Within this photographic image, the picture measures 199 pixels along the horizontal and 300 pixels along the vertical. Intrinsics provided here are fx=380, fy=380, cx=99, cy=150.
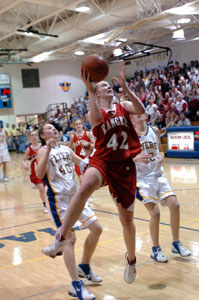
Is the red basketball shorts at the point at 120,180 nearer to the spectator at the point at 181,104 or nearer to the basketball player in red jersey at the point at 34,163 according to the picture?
the basketball player in red jersey at the point at 34,163

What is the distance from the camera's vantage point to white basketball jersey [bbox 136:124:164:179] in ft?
13.9

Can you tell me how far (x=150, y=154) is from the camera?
4.25 meters

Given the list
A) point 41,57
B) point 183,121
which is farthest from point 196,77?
point 41,57

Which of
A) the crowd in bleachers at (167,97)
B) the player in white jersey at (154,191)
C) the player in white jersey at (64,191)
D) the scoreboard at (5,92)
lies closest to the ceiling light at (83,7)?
the crowd in bleachers at (167,97)

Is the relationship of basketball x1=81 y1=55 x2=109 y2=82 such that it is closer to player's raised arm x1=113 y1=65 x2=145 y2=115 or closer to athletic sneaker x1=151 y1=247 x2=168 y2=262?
player's raised arm x1=113 y1=65 x2=145 y2=115

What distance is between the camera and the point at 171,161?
13203 millimetres

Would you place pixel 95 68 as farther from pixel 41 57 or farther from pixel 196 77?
pixel 41 57

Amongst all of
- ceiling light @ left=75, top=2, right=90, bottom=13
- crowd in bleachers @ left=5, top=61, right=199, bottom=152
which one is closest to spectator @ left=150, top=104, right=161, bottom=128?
crowd in bleachers @ left=5, top=61, right=199, bottom=152

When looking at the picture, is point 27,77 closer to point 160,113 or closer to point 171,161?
point 160,113

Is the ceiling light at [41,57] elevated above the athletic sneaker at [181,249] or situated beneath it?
elevated above

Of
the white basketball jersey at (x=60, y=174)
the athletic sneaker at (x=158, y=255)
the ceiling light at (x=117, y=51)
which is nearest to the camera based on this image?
the white basketball jersey at (x=60, y=174)

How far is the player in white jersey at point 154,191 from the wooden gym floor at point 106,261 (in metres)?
0.17

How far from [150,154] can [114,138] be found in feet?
4.18

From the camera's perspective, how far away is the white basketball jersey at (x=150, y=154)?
4223 millimetres
